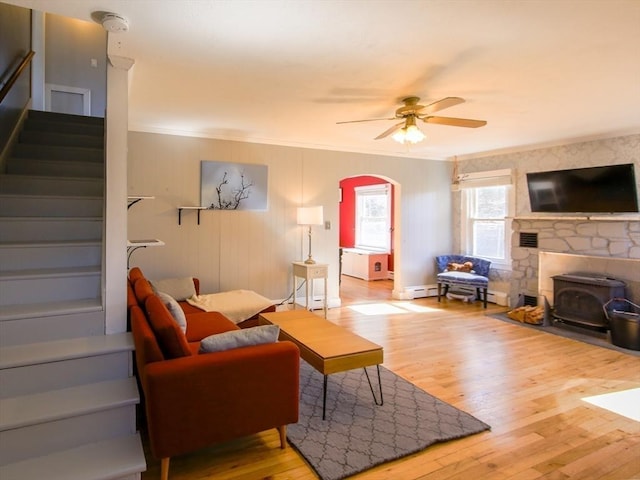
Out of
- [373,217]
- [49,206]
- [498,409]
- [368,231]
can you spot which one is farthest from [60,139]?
[368,231]

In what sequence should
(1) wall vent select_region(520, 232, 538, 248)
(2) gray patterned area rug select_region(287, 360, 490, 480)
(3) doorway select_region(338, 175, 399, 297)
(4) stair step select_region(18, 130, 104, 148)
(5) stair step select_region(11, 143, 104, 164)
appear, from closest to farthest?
(2) gray patterned area rug select_region(287, 360, 490, 480) → (5) stair step select_region(11, 143, 104, 164) → (4) stair step select_region(18, 130, 104, 148) → (1) wall vent select_region(520, 232, 538, 248) → (3) doorway select_region(338, 175, 399, 297)

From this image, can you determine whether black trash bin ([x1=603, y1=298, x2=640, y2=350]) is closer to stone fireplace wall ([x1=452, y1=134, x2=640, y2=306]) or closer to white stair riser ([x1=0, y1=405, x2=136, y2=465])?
stone fireplace wall ([x1=452, y1=134, x2=640, y2=306])

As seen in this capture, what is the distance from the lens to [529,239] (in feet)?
18.7

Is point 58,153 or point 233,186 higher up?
point 58,153

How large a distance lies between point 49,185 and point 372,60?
2.86 m

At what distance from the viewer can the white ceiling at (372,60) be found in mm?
2072

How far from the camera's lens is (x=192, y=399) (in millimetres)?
2010

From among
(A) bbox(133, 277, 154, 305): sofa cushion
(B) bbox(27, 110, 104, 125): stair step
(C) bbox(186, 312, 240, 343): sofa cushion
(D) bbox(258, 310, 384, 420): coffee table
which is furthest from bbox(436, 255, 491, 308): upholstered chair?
(B) bbox(27, 110, 104, 125): stair step

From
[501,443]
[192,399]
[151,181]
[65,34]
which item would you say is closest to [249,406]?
[192,399]

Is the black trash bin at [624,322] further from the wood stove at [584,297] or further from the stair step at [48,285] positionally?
the stair step at [48,285]

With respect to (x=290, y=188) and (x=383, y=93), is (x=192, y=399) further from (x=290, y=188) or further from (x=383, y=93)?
(x=290, y=188)

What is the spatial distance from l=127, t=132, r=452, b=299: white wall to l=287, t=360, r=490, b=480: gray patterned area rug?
236cm

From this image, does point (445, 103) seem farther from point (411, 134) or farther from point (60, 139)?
point (60, 139)

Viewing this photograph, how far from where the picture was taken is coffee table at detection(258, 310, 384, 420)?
269 centimetres
